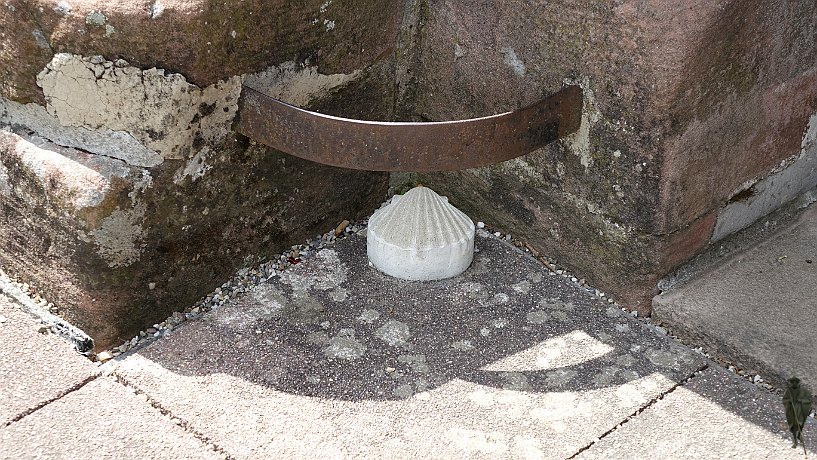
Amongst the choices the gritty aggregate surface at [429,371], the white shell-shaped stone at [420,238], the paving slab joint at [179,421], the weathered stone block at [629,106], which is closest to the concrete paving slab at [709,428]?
the gritty aggregate surface at [429,371]

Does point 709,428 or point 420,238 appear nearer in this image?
point 709,428

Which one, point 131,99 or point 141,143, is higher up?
point 131,99

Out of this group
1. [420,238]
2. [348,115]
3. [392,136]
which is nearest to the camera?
[392,136]

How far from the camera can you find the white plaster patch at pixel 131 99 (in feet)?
7.50

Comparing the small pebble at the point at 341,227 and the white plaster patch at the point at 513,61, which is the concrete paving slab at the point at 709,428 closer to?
the white plaster patch at the point at 513,61

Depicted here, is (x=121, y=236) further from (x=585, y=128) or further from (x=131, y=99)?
(x=585, y=128)

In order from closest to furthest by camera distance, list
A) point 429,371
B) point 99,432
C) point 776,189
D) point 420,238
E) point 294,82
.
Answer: point 99,432, point 429,371, point 294,82, point 420,238, point 776,189

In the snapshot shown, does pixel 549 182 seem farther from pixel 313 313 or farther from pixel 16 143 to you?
pixel 16 143

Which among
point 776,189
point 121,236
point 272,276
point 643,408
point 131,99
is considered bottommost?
point 643,408

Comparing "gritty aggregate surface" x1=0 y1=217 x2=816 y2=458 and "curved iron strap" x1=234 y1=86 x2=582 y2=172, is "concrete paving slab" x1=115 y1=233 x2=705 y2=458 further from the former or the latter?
"curved iron strap" x1=234 y1=86 x2=582 y2=172

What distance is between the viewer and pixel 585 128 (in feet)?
8.59

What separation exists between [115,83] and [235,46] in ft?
1.01

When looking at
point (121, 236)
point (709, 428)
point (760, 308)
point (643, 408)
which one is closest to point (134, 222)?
point (121, 236)

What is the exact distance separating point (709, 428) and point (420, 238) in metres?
0.95
